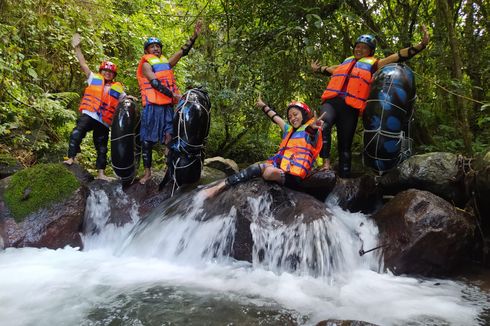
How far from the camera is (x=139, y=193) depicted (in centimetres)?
643

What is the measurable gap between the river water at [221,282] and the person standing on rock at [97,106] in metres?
1.75

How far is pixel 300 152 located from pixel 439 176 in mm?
1857

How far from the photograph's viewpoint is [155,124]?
635cm

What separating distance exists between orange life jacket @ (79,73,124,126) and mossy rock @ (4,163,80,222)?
1132 mm

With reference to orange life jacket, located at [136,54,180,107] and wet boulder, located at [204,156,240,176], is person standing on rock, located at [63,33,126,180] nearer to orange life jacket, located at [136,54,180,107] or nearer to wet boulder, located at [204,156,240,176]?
orange life jacket, located at [136,54,180,107]

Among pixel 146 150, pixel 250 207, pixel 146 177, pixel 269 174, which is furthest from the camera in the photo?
pixel 146 177

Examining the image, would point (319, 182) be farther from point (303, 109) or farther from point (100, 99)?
point (100, 99)

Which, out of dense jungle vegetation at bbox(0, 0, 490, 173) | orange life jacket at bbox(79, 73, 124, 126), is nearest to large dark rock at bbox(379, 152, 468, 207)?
dense jungle vegetation at bbox(0, 0, 490, 173)

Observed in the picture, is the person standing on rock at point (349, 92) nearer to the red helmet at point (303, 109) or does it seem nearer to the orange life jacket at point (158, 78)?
the red helmet at point (303, 109)

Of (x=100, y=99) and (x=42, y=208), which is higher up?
(x=100, y=99)

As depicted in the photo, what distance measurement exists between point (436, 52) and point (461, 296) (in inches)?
174

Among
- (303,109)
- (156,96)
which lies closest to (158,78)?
(156,96)

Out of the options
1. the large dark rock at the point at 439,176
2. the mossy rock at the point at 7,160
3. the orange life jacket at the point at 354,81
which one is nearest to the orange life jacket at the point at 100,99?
the mossy rock at the point at 7,160

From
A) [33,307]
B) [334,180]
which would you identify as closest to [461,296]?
[334,180]
